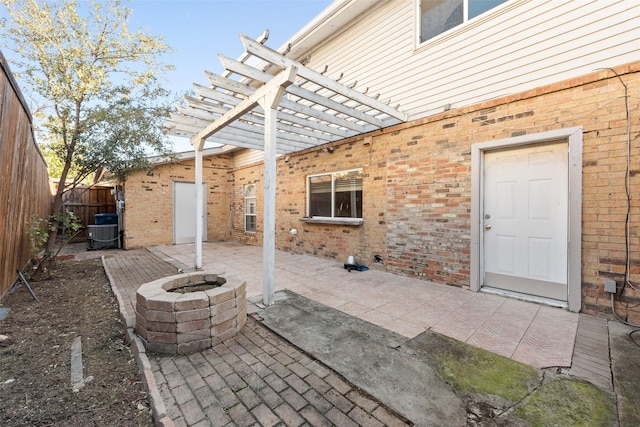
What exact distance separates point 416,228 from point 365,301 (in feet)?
6.16

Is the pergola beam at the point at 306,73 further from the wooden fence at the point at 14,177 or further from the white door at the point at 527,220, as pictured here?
the wooden fence at the point at 14,177

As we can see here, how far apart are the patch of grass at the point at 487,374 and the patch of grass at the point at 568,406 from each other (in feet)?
0.29

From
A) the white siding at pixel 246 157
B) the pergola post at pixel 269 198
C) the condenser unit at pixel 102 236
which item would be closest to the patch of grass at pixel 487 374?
the pergola post at pixel 269 198

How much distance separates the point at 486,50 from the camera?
13.4ft

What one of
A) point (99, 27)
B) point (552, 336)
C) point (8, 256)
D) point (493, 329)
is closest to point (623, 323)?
point (552, 336)

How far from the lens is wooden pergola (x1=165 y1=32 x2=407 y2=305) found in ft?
11.0

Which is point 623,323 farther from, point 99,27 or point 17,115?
point 99,27

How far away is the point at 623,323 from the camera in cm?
302

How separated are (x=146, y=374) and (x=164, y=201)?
28.6 feet

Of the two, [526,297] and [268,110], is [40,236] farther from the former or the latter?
[526,297]

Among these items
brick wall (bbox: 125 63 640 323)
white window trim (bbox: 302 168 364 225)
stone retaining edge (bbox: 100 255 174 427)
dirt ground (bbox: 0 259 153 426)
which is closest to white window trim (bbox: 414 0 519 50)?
brick wall (bbox: 125 63 640 323)

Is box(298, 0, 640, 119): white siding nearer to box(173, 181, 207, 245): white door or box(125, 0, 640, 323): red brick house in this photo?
box(125, 0, 640, 323): red brick house

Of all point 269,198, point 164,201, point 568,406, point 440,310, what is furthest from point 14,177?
point 568,406

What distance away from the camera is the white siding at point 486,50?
3.18m
